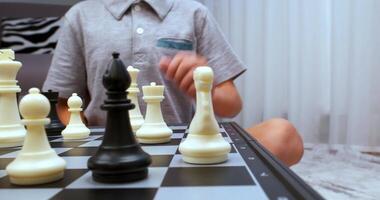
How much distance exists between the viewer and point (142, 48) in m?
1.36

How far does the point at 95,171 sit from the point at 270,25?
214 centimetres

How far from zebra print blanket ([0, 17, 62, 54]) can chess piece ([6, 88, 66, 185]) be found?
1.87 meters

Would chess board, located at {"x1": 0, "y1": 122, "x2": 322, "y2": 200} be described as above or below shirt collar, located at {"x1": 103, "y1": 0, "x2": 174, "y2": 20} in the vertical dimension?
below

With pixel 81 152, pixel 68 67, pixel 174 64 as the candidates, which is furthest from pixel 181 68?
pixel 68 67

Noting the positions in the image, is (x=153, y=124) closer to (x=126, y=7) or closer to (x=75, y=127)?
(x=75, y=127)

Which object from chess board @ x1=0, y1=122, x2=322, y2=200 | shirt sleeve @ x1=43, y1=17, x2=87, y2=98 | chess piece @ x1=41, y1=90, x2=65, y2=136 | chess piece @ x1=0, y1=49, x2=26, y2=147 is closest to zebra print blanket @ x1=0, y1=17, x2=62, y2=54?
shirt sleeve @ x1=43, y1=17, x2=87, y2=98

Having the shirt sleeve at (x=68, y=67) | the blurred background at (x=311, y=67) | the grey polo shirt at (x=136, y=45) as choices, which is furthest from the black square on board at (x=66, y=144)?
the blurred background at (x=311, y=67)

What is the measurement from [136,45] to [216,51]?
30 centimetres

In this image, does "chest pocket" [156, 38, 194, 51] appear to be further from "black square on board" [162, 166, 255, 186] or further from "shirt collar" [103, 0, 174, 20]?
"black square on board" [162, 166, 255, 186]

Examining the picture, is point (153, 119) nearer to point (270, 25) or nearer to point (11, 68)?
point (11, 68)

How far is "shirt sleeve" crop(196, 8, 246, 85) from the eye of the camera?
4.49 ft

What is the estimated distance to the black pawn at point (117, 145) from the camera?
468 millimetres

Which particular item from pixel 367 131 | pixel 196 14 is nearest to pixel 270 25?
pixel 367 131

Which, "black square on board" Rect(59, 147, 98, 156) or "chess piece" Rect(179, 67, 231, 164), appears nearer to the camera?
"chess piece" Rect(179, 67, 231, 164)
